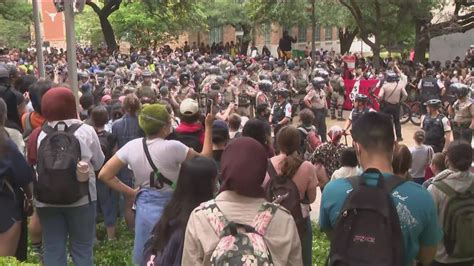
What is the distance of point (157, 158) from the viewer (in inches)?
177

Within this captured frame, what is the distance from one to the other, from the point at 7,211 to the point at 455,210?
3.20m

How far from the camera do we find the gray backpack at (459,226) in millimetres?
4055

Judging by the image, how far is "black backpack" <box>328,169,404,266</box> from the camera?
2.79 meters

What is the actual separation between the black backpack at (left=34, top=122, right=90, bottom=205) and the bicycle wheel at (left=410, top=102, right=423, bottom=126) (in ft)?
47.4

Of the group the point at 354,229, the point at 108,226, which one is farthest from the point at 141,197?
the point at 108,226

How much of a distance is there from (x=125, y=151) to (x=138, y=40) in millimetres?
39079

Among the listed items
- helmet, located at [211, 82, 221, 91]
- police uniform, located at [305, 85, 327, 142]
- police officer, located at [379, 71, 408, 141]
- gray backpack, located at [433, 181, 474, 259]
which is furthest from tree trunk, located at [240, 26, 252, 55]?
gray backpack, located at [433, 181, 474, 259]

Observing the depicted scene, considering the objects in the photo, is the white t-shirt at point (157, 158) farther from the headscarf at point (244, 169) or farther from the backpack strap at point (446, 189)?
the backpack strap at point (446, 189)

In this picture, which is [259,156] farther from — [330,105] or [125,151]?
[330,105]

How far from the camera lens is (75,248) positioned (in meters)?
4.86

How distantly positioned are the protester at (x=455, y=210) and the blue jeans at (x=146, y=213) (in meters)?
1.87

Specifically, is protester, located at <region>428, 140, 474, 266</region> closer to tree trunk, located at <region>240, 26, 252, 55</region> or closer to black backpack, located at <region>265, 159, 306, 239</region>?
black backpack, located at <region>265, 159, 306, 239</region>

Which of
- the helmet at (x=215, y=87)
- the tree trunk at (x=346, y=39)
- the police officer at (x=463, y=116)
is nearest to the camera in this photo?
the police officer at (x=463, y=116)

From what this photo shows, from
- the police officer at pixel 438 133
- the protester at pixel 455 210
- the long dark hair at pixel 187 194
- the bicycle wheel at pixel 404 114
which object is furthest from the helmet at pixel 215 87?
the long dark hair at pixel 187 194
